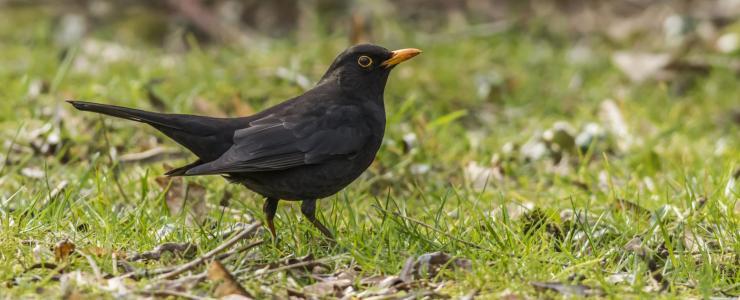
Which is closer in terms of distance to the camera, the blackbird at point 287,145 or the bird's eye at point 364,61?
the blackbird at point 287,145

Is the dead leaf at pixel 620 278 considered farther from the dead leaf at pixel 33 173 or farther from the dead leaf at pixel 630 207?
the dead leaf at pixel 33 173

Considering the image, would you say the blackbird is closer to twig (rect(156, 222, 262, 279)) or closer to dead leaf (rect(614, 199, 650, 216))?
twig (rect(156, 222, 262, 279))

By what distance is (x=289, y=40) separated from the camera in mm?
8703

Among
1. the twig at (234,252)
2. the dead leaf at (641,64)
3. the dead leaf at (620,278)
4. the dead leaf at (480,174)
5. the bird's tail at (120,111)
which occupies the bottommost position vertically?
the dead leaf at (620,278)

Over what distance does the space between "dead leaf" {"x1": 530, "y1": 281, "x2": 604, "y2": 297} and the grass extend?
0.09 ft

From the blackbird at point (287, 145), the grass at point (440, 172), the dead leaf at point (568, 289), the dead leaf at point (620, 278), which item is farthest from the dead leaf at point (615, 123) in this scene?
the dead leaf at point (568, 289)

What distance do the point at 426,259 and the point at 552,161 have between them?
239cm

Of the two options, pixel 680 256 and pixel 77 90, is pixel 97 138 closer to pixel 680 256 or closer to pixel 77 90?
pixel 77 90

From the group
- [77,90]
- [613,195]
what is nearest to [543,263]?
[613,195]

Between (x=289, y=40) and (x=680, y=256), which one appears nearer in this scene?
(x=680, y=256)

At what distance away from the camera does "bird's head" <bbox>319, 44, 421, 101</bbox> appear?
4.74m

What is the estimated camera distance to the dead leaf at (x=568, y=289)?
351 centimetres

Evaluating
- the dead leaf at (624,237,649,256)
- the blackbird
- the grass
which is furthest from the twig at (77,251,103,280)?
the dead leaf at (624,237,649,256)

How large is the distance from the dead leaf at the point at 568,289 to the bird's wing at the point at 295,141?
3.78 ft
